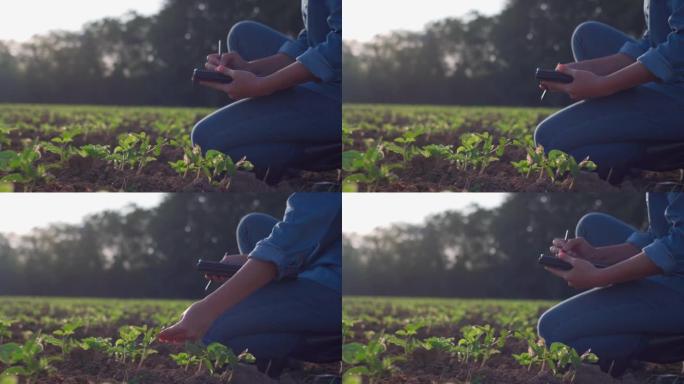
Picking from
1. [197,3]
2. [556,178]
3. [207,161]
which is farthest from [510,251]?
[197,3]

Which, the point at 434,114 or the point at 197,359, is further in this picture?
the point at 434,114

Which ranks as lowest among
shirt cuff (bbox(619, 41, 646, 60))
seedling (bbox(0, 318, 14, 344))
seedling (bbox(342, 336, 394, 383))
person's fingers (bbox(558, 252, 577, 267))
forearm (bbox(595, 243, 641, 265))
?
seedling (bbox(342, 336, 394, 383))

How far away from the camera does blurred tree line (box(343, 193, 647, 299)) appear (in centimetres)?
393

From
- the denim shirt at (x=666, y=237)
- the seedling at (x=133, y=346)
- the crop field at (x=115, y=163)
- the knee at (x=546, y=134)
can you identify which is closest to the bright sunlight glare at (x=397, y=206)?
the crop field at (x=115, y=163)

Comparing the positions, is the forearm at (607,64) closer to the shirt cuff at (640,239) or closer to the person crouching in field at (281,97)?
the shirt cuff at (640,239)

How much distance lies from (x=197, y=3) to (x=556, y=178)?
1733mm

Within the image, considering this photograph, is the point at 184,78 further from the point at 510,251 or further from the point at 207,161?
the point at 510,251

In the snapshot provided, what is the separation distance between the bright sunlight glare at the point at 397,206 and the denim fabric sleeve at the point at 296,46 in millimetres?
644

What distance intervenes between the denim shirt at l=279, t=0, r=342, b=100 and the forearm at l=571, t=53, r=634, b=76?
105cm

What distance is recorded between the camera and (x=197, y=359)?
12.5 feet

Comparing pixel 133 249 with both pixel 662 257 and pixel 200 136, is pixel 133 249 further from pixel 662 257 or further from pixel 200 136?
pixel 662 257

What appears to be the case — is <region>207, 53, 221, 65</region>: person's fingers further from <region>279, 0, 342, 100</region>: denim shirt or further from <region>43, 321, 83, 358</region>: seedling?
<region>43, 321, 83, 358</region>: seedling

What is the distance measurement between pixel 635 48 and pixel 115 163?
2.25m

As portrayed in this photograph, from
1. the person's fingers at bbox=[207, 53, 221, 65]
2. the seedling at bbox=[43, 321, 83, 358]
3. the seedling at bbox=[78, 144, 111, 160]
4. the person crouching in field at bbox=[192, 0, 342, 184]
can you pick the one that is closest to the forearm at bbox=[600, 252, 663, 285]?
the person crouching in field at bbox=[192, 0, 342, 184]
